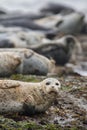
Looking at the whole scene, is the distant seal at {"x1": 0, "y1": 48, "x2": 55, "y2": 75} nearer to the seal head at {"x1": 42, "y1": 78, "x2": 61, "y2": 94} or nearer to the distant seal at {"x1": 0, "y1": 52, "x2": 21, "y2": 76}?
the distant seal at {"x1": 0, "y1": 52, "x2": 21, "y2": 76}

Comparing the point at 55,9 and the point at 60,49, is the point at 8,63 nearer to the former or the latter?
the point at 60,49

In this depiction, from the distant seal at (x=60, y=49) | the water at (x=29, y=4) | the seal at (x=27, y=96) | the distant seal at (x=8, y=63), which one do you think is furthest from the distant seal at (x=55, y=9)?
the seal at (x=27, y=96)

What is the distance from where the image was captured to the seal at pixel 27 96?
8.05 meters

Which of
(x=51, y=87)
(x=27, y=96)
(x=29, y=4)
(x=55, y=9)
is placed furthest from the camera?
(x=29, y=4)

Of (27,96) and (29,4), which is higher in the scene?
(29,4)

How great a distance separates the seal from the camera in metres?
8.05

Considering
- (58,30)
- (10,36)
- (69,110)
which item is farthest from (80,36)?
(69,110)

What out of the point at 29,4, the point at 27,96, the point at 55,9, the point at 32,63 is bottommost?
the point at 27,96

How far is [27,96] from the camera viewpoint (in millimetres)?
8164

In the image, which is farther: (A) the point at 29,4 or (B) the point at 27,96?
(A) the point at 29,4

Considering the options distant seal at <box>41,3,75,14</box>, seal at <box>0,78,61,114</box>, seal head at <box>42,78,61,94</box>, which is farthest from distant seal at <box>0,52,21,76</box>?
distant seal at <box>41,3,75,14</box>

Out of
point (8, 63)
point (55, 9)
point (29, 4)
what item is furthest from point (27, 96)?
point (29, 4)

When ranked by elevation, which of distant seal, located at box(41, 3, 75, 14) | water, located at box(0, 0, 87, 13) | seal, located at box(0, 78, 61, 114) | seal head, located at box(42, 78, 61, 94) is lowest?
seal, located at box(0, 78, 61, 114)

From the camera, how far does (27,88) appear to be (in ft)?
27.2
